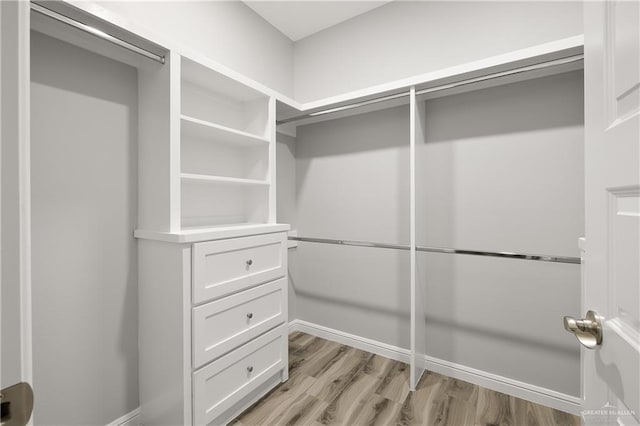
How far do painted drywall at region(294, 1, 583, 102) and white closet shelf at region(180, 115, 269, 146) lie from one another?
37.5 inches

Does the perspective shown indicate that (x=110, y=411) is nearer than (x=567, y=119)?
Yes

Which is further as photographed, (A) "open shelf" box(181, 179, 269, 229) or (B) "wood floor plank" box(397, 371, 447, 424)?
(A) "open shelf" box(181, 179, 269, 229)

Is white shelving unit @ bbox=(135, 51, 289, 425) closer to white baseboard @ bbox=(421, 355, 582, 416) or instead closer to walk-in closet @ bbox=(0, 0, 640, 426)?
walk-in closet @ bbox=(0, 0, 640, 426)

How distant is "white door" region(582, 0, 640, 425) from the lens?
464mm

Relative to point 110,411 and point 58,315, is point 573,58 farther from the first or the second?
point 110,411

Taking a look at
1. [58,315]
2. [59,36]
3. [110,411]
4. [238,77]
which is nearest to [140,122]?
[59,36]

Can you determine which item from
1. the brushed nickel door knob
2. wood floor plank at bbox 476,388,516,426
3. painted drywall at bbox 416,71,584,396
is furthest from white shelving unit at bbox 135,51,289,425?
the brushed nickel door knob

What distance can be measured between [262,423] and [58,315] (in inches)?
44.2

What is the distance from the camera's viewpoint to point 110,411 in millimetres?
1452

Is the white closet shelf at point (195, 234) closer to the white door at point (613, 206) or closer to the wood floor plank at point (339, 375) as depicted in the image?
the wood floor plank at point (339, 375)

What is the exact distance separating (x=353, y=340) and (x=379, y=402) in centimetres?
69

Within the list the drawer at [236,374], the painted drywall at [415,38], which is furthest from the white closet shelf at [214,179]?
the painted drywall at [415,38]

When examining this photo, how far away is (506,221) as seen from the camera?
5.91 feet

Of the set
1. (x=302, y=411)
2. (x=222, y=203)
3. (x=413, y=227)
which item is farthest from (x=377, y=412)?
(x=222, y=203)
